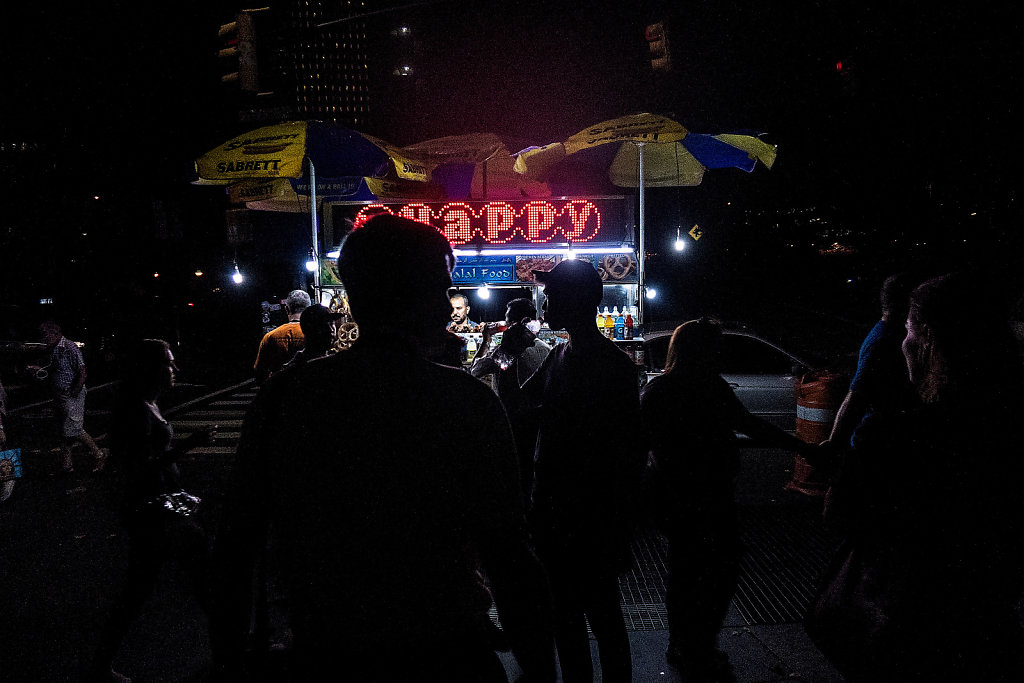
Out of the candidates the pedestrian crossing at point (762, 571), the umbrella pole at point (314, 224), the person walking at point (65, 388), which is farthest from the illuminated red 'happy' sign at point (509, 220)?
the person walking at point (65, 388)

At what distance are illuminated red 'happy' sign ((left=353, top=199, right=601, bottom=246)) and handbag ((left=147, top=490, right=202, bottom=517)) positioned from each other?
5.09 meters

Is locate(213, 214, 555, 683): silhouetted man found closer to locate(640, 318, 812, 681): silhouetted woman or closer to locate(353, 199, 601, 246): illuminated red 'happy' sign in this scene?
locate(640, 318, 812, 681): silhouetted woman

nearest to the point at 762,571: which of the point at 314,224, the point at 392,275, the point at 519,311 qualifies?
the point at 519,311

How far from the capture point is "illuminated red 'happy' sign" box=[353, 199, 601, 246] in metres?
7.66

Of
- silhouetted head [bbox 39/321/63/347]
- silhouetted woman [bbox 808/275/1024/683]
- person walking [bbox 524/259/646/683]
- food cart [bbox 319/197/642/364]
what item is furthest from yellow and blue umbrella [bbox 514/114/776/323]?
silhouetted head [bbox 39/321/63/347]

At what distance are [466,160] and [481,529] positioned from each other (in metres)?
5.45

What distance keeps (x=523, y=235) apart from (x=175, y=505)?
18.2 feet

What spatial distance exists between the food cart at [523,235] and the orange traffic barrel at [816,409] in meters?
2.50

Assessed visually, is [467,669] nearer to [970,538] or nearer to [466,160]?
[970,538]

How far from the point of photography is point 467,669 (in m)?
1.17

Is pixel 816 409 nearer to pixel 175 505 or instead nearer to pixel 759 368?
pixel 759 368

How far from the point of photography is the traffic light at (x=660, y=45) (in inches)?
318

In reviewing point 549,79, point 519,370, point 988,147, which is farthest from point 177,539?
point 988,147

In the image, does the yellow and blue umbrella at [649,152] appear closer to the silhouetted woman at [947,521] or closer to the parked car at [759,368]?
the parked car at [759,368]
